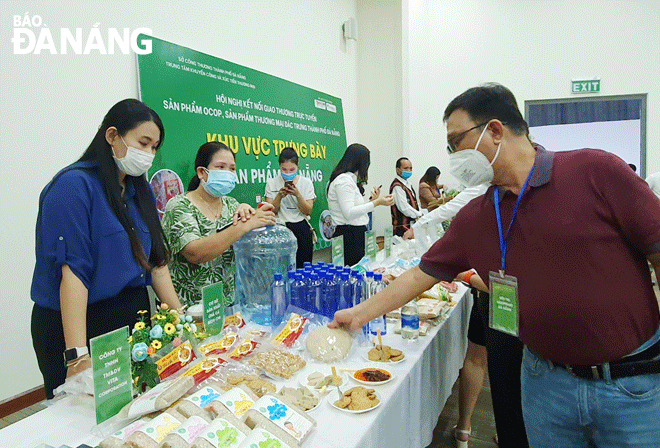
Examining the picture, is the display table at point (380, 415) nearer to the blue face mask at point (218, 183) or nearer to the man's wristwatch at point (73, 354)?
the man's wristwatch at point (73, 354)

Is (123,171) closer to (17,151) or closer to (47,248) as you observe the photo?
(47,248)

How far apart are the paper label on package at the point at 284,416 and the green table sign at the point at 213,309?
0.54 meters

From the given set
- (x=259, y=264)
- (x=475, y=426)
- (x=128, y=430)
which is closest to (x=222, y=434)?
(x=128, y=430)

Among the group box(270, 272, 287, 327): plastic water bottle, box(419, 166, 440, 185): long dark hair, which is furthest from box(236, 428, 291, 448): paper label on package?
box(419, 166, 440, 185): long dark hair

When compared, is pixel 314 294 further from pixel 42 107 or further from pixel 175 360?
pixel 42 107

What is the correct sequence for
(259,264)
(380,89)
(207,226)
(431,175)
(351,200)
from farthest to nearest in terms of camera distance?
(380,89), (431,175), (351,200), (259,264), (207,226)

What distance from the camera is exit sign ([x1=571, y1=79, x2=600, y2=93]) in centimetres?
657

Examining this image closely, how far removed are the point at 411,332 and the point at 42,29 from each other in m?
2.64

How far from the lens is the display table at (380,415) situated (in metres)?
0.99

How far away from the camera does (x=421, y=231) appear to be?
116 inches

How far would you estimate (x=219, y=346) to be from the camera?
133 centimetres

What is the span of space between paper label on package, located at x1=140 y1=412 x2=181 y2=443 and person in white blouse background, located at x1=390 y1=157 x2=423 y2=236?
4211 millimetres

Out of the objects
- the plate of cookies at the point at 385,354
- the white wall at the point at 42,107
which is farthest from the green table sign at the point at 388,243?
the white wall at the point at 42,107

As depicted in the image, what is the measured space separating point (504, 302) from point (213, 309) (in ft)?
3.07
